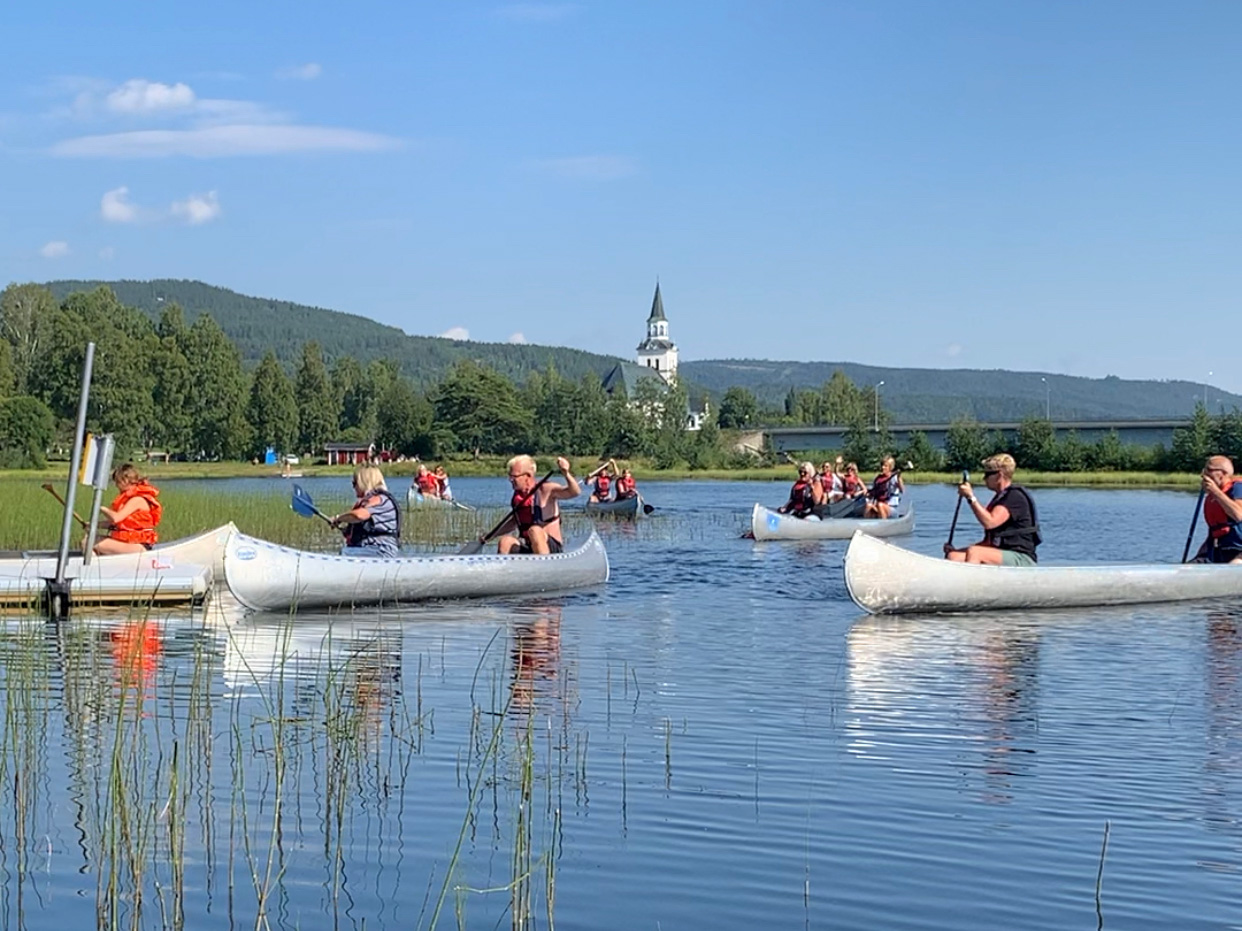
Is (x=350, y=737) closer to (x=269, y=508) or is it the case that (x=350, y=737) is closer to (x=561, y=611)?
(x=561, y=611)

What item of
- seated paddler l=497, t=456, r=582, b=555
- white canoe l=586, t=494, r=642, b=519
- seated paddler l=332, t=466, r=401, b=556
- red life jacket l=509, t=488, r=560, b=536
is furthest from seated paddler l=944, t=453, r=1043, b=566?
white canoe l=586, t=494, r=642, b=519

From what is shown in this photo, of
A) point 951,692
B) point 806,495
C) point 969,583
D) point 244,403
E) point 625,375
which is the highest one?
point 625,375

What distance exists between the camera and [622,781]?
27.2 ft

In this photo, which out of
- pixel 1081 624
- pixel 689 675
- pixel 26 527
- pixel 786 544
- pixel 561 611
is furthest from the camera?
pixel 786 544

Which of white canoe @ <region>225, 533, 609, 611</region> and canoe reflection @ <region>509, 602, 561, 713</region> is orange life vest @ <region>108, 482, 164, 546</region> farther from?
canoe reflection @ <region>509, 602, 561, 713</region>

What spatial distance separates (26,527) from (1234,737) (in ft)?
58.1

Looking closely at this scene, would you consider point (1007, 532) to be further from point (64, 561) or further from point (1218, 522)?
point (64, 561)

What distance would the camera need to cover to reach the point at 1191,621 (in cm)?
1622

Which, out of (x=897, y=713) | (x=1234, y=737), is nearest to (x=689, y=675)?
(x=897, y=713)

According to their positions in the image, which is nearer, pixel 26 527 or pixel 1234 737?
pixel 1234 737

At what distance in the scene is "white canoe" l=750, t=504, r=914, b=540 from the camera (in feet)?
99.0

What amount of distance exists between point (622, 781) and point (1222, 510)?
37.3ft

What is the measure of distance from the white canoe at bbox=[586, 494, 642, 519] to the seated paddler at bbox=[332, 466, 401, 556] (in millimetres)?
21857

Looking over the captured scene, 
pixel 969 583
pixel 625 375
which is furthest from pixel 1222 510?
pixel 625 375
